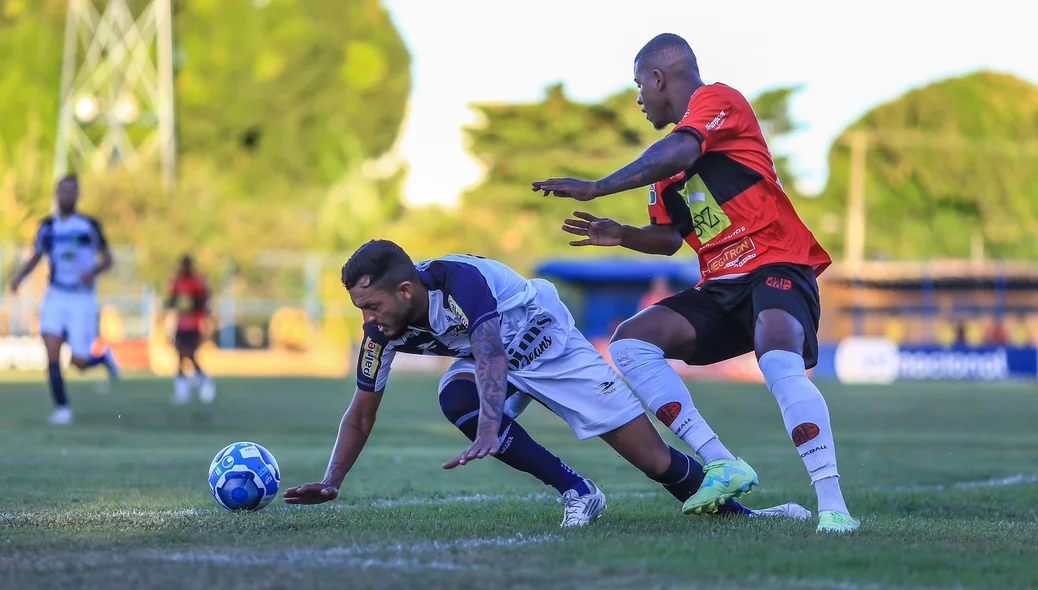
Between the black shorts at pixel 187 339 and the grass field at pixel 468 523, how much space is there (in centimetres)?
691

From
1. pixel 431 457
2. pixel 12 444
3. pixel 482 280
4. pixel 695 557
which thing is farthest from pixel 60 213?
pixel 695 557

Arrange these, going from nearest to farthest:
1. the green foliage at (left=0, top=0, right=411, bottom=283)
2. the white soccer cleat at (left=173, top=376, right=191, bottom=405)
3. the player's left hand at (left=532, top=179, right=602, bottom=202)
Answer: the player's left hand at (left=532, top=179, right=602, bottom=202)
the white soccer cleat at (left=173, top=376, right=191, bottom=405)
the green foliage at (left=0, top=0, right=411, bottom=283)

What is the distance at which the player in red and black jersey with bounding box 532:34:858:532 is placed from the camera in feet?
18.1

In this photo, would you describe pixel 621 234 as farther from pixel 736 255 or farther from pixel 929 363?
pixel 929 363

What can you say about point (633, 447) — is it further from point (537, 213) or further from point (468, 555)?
point (537, 213)

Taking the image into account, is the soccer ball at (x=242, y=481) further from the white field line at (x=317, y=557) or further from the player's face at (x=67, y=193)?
the player's face at (x=67, y=193)

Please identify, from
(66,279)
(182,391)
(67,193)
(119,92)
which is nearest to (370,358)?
(67,193)

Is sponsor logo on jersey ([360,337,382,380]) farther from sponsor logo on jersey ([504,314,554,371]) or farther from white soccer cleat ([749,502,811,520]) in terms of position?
white soccer cleat ([749,502,811,520])

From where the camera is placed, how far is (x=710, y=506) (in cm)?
554

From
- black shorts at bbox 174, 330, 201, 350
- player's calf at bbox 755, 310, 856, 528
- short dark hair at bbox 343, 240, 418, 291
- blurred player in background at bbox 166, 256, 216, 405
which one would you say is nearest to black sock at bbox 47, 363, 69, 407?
blurred player in background at bbox 166, 256, 216, 405

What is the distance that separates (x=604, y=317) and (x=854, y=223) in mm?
10065

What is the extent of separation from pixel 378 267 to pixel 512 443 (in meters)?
1.00

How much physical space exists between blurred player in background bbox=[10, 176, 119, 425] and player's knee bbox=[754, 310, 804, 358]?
30.1 ft

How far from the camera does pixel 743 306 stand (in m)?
5.83
